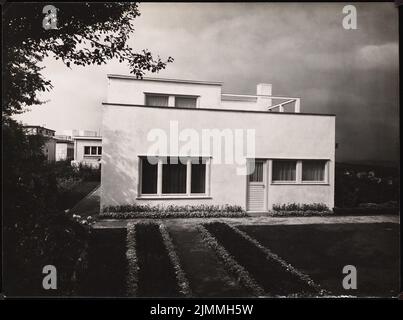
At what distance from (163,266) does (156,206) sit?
2.92m

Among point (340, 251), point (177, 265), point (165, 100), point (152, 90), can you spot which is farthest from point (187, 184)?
point (340, 251)

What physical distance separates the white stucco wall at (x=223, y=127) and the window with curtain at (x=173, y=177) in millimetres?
383

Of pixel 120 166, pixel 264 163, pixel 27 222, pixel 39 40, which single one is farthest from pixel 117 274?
pixel 264 163

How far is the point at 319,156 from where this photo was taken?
8.65 meters

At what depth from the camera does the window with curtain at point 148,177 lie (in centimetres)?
793

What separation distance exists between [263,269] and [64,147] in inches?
220

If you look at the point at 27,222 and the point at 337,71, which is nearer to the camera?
the point at 27,222

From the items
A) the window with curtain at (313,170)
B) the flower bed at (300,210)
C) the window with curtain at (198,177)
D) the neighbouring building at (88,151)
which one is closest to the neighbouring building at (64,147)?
the neighbouring building at (88,151)

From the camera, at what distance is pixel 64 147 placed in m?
7.21

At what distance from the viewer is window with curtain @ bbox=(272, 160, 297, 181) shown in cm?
881

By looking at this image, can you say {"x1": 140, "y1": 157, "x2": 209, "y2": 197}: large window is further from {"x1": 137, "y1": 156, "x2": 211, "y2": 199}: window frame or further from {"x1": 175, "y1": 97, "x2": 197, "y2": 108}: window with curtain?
{"x1": 175, "y1": 97, "x2": 197, "y2": 108}: window with curtain
